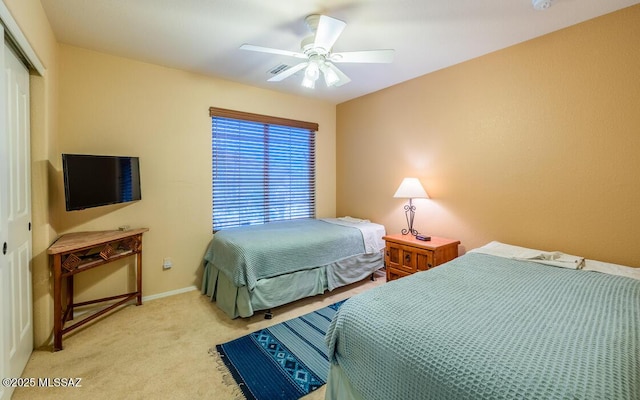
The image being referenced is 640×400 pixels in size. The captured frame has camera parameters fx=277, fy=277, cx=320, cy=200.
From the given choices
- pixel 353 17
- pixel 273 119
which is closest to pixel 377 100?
pixel 273 119

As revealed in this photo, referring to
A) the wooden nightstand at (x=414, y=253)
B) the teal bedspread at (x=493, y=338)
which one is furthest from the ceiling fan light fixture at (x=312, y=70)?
the wooden nightstand at (x=414, y=253)

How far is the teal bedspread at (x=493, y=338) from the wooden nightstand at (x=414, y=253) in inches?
38.4

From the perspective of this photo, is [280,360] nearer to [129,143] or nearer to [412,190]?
[412,190]

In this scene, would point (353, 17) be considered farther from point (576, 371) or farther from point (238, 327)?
point (238, 327)

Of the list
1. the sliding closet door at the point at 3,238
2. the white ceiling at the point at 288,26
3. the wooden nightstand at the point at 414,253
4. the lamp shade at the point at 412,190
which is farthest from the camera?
the lamp shade at the point at 412,190

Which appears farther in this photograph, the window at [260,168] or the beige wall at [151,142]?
the window at [260,168]

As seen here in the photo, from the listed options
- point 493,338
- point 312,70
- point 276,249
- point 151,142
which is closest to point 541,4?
point 312,70

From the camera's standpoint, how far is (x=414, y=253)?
2.86 meters

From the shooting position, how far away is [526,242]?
2531 millimetres

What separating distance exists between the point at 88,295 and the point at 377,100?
3994 mm

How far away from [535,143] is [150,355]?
3.61m

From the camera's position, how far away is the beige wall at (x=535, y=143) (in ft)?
6.73

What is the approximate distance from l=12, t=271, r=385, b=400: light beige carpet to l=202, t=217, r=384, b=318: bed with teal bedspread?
183 millimetres

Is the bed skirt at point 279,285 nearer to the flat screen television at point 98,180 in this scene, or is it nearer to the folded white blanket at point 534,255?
the flat screen television at point 98,180
